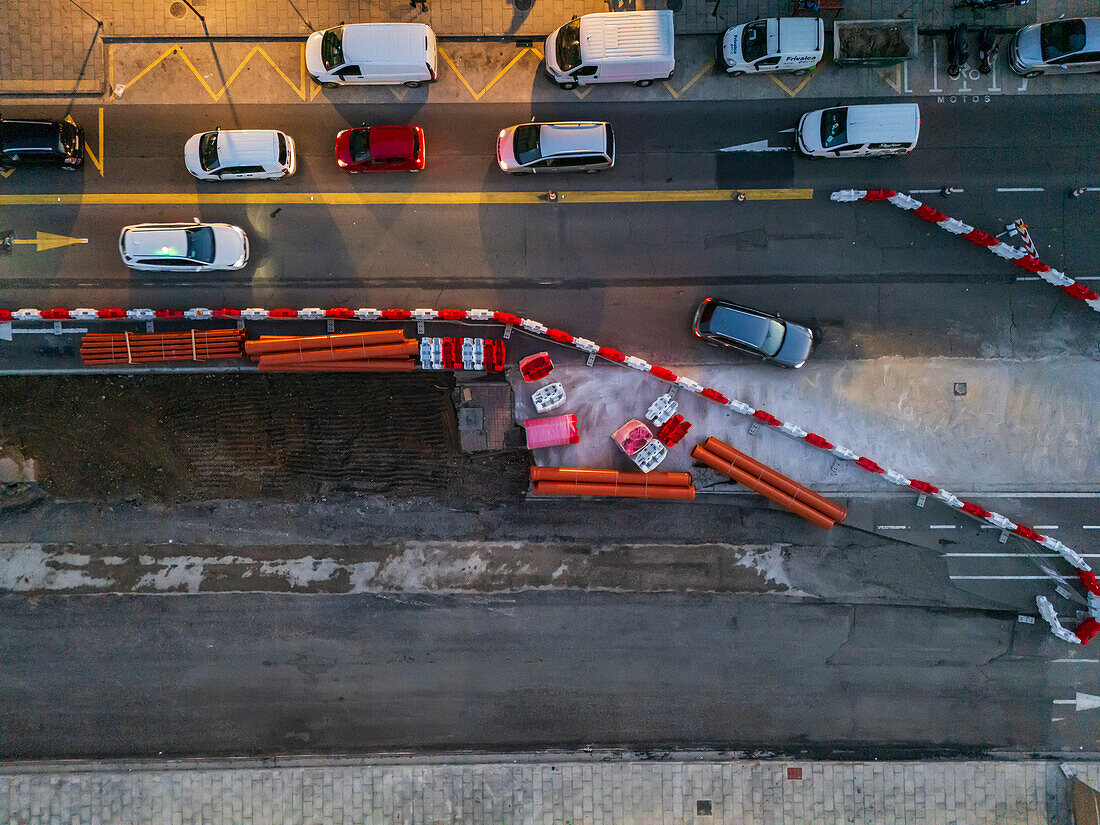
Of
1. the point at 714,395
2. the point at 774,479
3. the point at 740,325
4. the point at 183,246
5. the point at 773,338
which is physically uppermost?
the point at 183,246

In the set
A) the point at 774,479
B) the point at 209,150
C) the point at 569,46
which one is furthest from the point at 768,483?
the point at 209,150

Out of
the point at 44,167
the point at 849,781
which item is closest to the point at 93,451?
the point at 44,167

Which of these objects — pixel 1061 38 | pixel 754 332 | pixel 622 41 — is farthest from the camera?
pixel 1061 38

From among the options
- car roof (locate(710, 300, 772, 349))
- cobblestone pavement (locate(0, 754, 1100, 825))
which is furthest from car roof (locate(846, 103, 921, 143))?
cobblestone pavement (locate(0, 754, 1100, 825))

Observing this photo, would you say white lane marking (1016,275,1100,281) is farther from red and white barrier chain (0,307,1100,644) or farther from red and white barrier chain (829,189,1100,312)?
red and white barrier chain (0,307,1100,644)

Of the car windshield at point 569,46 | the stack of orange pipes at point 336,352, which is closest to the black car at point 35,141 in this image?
the stack of orange pipes at point 336,352

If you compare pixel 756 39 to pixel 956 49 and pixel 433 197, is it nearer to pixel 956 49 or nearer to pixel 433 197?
pixel 956 49

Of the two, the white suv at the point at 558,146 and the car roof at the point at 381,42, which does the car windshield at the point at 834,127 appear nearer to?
the white suv at the point at 558,146

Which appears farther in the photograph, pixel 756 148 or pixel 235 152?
pixel 756 148
